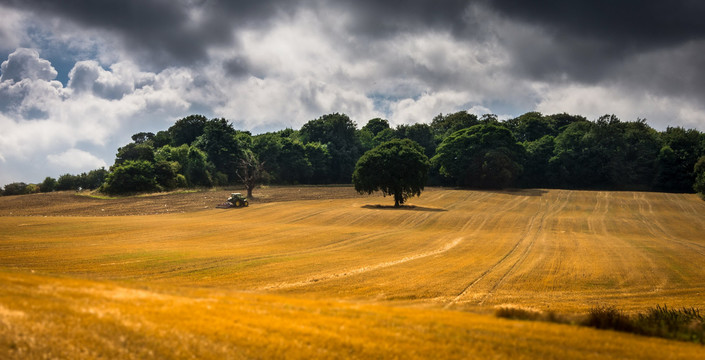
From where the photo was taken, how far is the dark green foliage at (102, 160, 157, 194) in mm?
82938

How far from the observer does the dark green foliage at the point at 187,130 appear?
12406 cm

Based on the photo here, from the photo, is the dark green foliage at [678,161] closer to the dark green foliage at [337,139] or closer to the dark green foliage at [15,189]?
the dark green foliage at [337,139]

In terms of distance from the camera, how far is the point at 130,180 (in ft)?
275

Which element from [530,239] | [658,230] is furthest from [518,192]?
[530,239]

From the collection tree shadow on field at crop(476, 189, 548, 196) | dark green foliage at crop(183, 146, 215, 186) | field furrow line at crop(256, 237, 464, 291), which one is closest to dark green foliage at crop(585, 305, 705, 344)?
field furrow line at crop(256, 237, 464, 291)

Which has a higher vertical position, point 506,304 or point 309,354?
point 309,354

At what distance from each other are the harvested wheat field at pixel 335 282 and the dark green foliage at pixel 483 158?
114ft

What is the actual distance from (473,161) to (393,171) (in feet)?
137

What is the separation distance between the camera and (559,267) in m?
28.2

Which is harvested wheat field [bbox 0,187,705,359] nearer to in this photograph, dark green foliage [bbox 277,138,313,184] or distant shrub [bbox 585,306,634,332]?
distant shrub [bbox 585,306,634,332]

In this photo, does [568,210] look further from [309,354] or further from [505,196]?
[309,354]

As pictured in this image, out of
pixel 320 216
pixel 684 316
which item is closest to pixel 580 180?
pixel 320 216

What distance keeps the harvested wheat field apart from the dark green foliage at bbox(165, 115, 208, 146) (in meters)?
62.7

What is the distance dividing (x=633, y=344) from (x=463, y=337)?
4.50 meters
